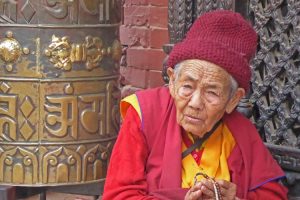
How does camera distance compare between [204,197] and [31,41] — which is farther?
[31,41]

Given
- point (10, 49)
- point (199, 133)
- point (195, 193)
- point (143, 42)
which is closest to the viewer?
point (195, 193)

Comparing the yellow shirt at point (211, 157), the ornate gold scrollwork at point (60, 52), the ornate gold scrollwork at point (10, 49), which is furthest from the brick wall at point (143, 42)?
the yellow shirt at point (211, 157)

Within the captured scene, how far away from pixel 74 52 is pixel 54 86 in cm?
16

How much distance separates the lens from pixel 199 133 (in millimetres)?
3246

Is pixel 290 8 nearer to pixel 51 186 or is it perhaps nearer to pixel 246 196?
pixel 246 196

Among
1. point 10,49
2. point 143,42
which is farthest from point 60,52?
point 143,42

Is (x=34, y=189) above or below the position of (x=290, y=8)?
below

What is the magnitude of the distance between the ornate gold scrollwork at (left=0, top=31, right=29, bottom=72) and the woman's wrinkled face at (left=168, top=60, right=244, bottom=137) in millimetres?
803

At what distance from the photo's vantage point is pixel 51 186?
3.85 m

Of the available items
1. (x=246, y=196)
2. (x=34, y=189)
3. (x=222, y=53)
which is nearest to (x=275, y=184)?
(x=246, y=196)

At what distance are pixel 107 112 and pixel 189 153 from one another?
690 millimetres

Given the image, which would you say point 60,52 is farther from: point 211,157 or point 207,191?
point 207,191

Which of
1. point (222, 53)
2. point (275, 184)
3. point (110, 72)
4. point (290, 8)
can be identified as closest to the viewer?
point (222, 53)

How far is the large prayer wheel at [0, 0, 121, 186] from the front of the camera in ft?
12.2
